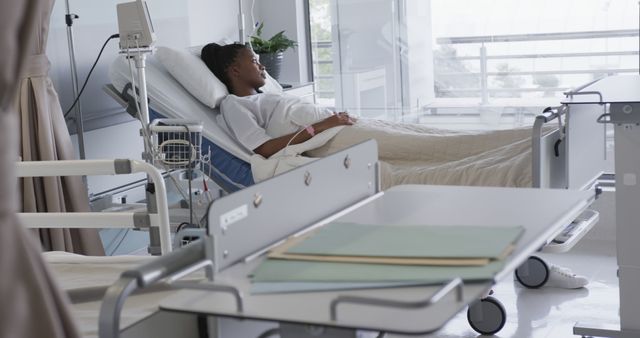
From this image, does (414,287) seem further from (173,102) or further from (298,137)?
(173,102)

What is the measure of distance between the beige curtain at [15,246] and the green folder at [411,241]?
16.8 inches

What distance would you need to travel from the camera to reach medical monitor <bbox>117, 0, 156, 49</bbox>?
3.53 m

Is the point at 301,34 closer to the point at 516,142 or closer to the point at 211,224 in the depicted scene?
the point at 516,142

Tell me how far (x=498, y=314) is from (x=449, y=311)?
2.05 m

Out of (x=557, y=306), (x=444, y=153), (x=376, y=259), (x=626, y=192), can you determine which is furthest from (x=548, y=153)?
(x=376, y=259)

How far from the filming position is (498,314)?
10.6 feet

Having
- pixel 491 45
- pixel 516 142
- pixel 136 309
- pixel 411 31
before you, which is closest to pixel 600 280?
pixel 516 142

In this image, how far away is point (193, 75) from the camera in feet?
13.1

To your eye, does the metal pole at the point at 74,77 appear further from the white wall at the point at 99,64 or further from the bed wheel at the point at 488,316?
the bed wheel at the point at 488,316

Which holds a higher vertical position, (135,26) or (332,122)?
(135,26)

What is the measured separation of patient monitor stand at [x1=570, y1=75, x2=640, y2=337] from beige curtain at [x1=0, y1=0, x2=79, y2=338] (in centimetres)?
193

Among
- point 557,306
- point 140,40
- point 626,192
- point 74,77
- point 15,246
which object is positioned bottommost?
point 557,306

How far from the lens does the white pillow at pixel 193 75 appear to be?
13.1 feet

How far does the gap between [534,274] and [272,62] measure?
1.96 m
